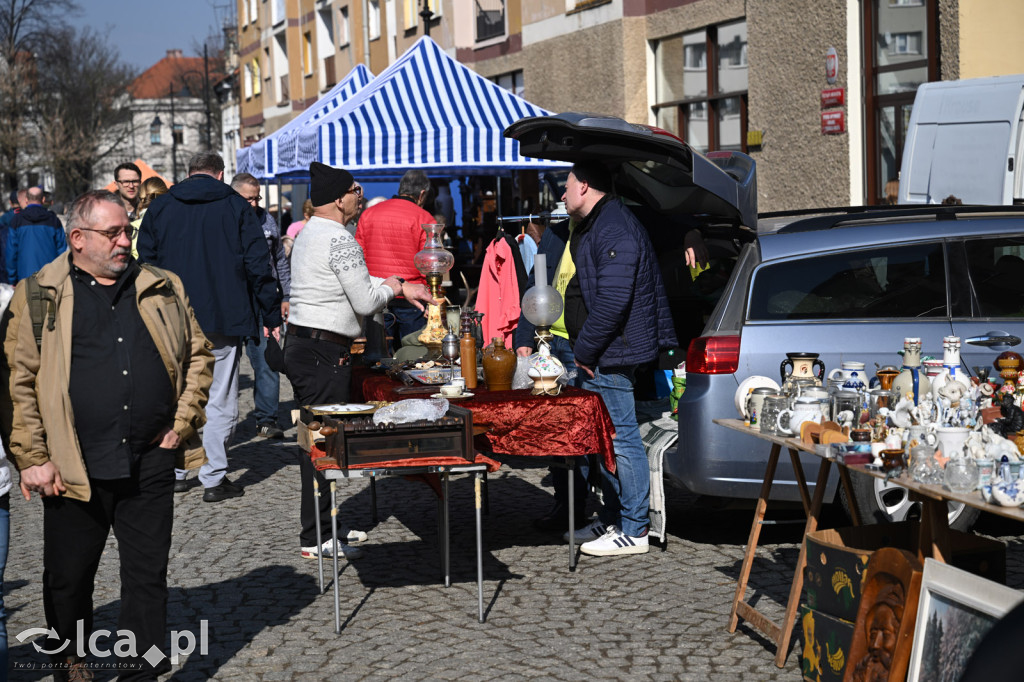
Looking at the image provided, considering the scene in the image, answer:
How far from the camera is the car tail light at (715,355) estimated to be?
20.9 ft

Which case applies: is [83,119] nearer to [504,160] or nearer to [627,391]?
[504,160]

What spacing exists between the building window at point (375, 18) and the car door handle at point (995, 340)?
27450mm

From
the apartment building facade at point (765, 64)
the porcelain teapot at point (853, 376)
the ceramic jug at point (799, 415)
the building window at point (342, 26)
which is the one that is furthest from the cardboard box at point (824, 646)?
the building window at point (342, 26)

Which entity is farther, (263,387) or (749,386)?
(263,387)

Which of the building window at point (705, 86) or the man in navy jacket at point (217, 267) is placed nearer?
the man in navy jacket at point (217, 267)

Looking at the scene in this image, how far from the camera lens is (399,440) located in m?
5.62

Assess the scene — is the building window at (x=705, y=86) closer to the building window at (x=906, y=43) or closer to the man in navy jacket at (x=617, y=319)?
the building window at (x=906, y=43)

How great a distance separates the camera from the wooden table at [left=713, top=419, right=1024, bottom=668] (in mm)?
4016

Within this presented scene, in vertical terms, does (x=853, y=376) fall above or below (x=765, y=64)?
below

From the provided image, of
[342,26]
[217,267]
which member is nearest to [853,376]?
[217,267]

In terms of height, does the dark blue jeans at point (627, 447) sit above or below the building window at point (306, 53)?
below

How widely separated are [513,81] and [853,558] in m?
19.9

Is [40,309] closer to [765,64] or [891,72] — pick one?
[891,72]

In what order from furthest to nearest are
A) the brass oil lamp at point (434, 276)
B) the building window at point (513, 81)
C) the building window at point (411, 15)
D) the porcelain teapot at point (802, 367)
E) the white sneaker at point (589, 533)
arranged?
the building window at point (411, 15)
the building window at point (513, 81)
the brass oil lamp at point (434, 276)
the white sneaker at point (589, 533)
the porcelain teapot at point (802, 367)
